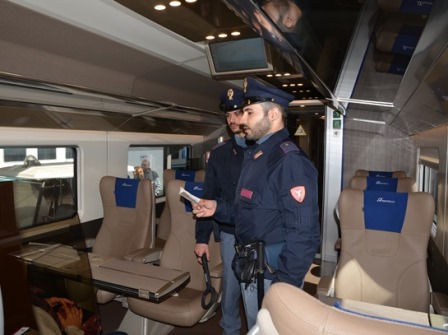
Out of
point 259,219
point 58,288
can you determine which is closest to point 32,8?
point 58,288

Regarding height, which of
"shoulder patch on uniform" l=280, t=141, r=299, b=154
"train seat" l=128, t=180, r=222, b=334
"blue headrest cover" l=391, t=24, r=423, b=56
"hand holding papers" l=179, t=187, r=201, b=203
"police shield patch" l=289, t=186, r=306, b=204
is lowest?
"train seat" l=128, t=180, r=222, b=334

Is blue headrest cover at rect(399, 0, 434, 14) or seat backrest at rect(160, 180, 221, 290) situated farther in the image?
seat backrest at rect(160, 180, 221, 290)

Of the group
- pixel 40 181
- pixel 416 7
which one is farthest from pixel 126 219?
pixel 416 7

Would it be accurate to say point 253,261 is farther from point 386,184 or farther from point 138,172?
point 138,172

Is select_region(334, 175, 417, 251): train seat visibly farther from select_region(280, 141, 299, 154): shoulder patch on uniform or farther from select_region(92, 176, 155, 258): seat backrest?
select_region(280, 141, 299, 154): shoulder patch on uniform

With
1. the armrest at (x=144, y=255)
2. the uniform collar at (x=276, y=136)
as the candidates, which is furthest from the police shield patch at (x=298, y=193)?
the armrest at (x=144, y=255)

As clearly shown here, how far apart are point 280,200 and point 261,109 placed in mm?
551

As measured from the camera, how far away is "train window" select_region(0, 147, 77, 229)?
1.89 m

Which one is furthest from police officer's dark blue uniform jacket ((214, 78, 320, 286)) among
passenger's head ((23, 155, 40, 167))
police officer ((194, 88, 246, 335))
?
passenger's head ((23, 155, 40, 167))

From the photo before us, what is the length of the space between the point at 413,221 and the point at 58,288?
2.34 meters

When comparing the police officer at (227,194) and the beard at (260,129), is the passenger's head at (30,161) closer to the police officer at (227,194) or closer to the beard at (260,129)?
the police officer at (227,194)

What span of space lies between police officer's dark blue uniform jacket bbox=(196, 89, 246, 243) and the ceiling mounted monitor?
0.63 feet

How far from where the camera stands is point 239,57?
2984 millimetres

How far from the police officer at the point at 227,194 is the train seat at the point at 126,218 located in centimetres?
91
